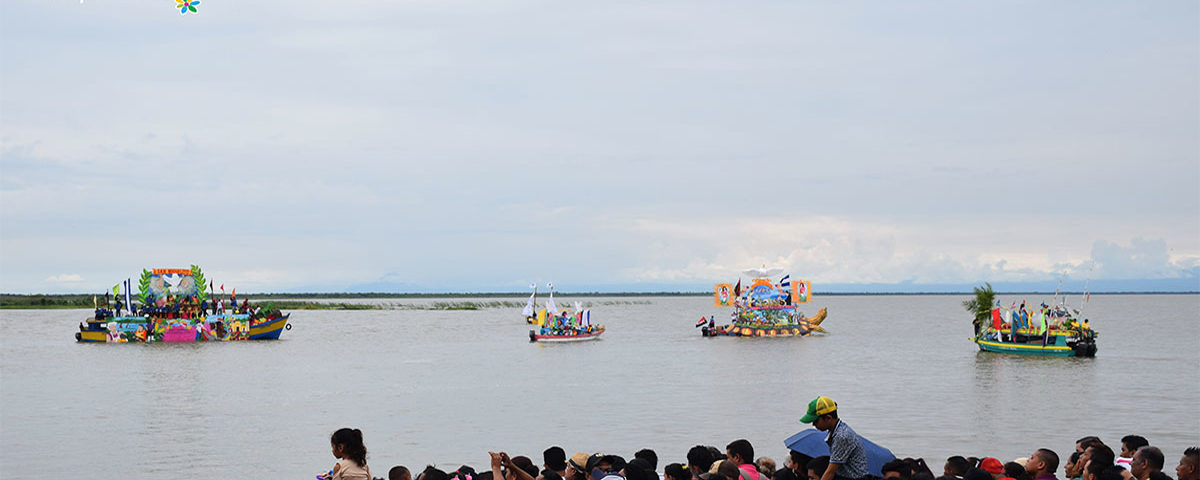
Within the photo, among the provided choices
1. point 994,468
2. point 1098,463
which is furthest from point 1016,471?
point 1098,463

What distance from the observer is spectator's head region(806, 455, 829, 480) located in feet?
29.6

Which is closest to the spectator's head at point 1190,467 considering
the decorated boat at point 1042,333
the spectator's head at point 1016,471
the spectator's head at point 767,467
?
the spectator's head at point 1016,471

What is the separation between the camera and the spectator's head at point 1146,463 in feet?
27.2

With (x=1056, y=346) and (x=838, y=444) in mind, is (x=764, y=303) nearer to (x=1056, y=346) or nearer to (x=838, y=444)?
(x=1056, y=346)

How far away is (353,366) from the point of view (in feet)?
154

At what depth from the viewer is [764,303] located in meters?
64.6

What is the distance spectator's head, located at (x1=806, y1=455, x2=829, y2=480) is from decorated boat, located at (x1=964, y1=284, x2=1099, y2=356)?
4163cm

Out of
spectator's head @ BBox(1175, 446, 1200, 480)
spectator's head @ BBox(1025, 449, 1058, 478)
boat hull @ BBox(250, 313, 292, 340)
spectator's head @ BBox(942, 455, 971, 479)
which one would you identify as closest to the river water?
boat hull @ BBox(250, 313, 292, 340)

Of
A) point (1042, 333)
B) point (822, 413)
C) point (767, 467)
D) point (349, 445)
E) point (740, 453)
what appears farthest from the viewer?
point (1042, 333)

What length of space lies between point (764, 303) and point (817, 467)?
184 ft

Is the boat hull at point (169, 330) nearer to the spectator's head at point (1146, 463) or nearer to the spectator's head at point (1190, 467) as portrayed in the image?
the spectator's head at point (1146, 463)

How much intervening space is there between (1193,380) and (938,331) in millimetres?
48744

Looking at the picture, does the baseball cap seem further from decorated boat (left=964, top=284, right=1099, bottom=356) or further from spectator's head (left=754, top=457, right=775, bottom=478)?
decorated boat (left=964, top=284, right=1099, bottom=356)

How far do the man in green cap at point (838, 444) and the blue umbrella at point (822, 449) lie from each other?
0.22 m
